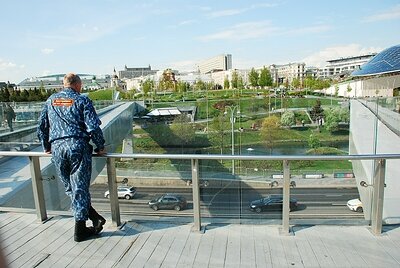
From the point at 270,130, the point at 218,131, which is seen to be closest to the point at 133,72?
the point at 218,131

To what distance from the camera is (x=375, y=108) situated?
57.6ft

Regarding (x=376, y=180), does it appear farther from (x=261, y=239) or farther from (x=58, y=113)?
(x=58, y=113)

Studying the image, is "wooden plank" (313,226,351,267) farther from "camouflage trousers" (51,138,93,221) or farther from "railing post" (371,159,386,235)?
"camouflage trousers" (51,138,93,221)

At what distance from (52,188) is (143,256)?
5.26ft

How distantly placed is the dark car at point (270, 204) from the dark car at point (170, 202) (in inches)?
29.2

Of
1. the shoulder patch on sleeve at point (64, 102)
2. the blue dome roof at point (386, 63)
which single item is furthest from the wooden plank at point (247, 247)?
the blue dome roof at point (386, 63)

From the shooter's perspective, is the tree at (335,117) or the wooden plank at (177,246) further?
the tree at (335,117)

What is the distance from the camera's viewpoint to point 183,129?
3347 cm

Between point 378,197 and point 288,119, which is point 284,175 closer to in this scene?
point 378,197

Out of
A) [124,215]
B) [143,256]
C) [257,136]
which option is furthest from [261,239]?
[257,136]

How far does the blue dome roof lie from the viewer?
42.9m

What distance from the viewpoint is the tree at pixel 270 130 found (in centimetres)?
2974

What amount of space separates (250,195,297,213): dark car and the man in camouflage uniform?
1.67m

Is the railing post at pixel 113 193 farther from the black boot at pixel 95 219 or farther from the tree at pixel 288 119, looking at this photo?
the tree at pixel 288 119
